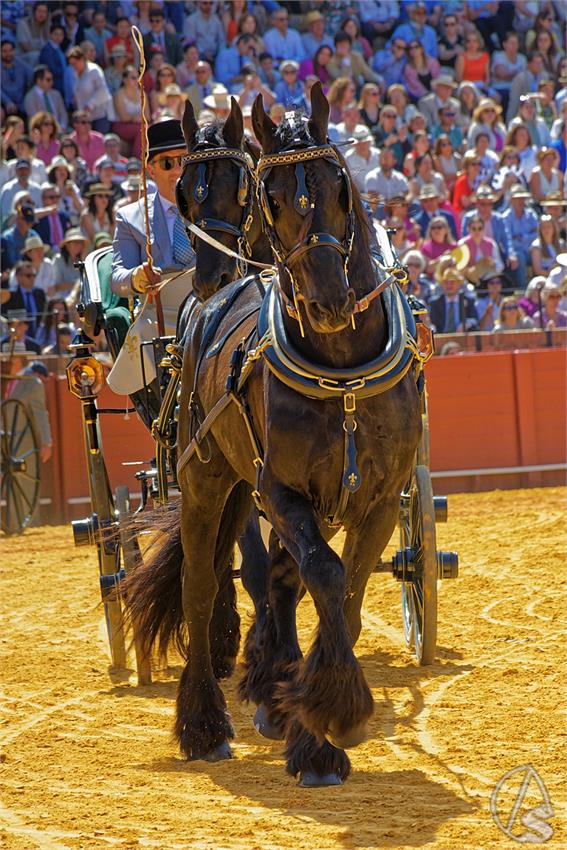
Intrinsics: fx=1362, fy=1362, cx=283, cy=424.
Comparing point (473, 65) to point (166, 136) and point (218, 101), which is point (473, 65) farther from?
point (166, 136)

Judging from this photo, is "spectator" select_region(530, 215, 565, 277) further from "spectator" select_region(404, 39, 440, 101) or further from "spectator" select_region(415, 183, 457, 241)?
"spectator" select_region(404, 39, 440, 101)

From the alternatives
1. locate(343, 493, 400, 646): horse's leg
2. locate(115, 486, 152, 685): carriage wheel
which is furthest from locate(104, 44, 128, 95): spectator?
locate(343, 493, 400, 646): horse's leg

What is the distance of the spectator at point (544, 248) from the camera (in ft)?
46.9

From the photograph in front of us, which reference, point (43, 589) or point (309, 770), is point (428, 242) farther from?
point (309, 770)

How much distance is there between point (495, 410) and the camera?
1315 centimetres

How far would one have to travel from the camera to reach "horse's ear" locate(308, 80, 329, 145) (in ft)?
14.3

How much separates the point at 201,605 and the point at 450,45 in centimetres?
1426

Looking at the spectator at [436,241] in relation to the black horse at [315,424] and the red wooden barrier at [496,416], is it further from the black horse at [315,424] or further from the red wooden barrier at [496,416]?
the black horse at [315,424]

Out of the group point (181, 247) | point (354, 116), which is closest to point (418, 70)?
point (354, 116)

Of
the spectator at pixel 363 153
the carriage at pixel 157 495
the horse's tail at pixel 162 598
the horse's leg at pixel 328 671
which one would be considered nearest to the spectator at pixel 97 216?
the spectator at pixel 363 153

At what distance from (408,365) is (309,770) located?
54.2 inches

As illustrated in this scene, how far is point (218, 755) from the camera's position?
16.8 ft

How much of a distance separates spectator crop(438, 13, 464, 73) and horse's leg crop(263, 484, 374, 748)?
1490 centimetres

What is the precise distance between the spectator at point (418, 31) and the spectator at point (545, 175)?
3.10m
